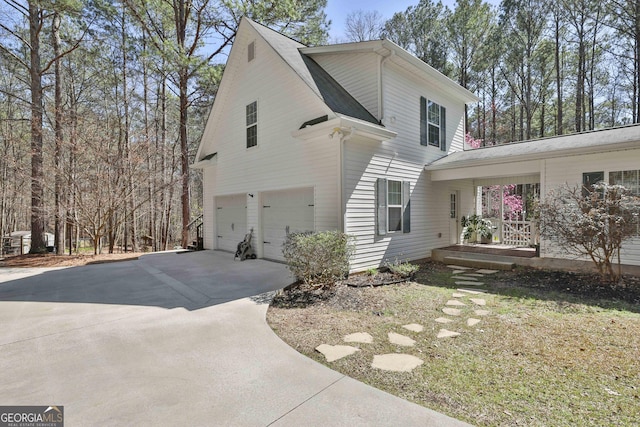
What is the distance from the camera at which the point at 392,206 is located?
8.00 meters

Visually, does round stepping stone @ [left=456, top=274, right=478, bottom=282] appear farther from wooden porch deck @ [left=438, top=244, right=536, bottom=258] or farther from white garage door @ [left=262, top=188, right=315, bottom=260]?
white garage door @ [left=262, top=188, right=315, bottom=260]

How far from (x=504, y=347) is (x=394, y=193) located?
5159 millimetres

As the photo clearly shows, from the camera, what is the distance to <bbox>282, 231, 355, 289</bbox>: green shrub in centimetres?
564

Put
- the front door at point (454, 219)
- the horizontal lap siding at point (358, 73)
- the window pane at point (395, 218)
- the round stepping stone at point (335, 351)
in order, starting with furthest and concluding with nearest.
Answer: the front door at point (454, 219)
the window pane at point (395, 218)
the horizontal lap siding at point (358, 73)
the round stepping stone at point (335, 351)

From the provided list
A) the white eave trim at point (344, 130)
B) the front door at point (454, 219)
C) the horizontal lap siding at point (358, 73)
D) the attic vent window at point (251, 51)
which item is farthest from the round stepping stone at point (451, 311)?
the attic vent window at point (251, 51)

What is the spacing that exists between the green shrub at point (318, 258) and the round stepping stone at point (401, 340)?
86.2 inches

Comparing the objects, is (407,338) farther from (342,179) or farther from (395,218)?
(395,218)

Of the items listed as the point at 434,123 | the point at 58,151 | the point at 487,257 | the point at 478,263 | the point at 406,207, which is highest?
the point at 434,123

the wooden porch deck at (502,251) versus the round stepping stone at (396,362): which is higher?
the wooden porch deck at (502,251)

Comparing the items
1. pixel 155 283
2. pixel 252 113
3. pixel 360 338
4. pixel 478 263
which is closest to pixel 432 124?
pixel 478 263

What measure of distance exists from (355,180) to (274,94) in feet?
12.1

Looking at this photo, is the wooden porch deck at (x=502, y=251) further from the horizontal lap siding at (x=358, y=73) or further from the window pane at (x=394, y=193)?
the horizontal lap siding at (x=358, y=73)

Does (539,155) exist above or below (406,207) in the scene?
above

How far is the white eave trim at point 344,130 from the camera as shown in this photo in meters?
6.29
